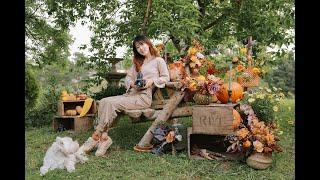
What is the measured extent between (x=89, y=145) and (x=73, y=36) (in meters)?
5.72

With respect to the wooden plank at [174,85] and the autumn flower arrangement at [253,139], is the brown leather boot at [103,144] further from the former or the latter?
the autumn flower arrangement at [253,139]

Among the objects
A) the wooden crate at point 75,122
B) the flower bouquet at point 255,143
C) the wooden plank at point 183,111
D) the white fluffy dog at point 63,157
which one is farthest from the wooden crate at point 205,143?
the wooden crate at point 75,122

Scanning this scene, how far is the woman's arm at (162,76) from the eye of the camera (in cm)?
552

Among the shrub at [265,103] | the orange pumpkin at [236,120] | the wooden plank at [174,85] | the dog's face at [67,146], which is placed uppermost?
the wooden plank at [174,85]

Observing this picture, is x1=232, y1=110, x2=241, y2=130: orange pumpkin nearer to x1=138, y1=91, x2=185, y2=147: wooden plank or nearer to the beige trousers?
x1=138, y1=91, x2=185, y2=147: wooden plank

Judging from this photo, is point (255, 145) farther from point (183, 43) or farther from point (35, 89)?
point (35, 89)

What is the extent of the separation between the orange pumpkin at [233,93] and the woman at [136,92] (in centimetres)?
77

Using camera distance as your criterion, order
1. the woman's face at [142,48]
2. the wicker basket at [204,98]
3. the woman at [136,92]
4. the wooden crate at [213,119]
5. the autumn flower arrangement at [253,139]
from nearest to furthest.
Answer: the autumn flower arrangement at [253,139] → the wooden crate at [213,119] → the wicker basket at [204,98] → the woman at [136,92] → the woman's face at [142,48]

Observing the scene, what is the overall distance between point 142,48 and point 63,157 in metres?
1.81

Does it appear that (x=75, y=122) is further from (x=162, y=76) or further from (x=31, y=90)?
(x=31, y=90)

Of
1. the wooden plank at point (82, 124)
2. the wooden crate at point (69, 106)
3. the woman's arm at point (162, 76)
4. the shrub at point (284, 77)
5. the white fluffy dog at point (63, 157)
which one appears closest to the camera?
the white fluffy dog at point (63, 157)

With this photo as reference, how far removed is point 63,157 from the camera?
474 centimetres

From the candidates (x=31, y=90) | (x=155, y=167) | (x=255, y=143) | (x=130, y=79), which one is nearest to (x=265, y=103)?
(x=255, y=143)

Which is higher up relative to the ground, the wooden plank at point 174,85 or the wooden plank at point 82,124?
the wooden plank at point 174,85
